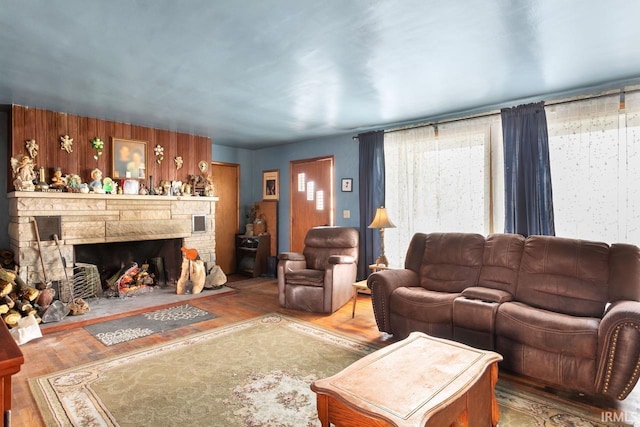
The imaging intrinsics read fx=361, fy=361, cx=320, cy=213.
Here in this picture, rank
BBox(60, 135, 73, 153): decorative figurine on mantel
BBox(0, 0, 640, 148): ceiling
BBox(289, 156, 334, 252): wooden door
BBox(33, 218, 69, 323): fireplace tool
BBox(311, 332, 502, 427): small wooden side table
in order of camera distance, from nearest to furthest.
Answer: BBox(311, 332, 502, 427): small wooden side table → BBox(0, 0, 640, 148): ceiling → BBox(33, 218, 69, 323): fireplace tool → BBox(60, 135, 73, 153): decorative figurine on mantel → BBox(289, 156, 334, 252): wooden door

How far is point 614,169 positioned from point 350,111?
8.52ft

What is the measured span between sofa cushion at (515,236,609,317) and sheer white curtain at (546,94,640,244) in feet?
1.97

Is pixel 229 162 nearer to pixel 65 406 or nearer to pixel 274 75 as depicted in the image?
pixel 274 75

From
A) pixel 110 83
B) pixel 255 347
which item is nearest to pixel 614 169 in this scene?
pixel 255 347

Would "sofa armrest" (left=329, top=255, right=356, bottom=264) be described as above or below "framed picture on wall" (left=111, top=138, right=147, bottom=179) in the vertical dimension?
below

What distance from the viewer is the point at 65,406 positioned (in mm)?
2215

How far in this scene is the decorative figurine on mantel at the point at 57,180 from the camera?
416cm

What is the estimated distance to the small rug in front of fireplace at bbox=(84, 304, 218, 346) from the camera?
346 centimetres

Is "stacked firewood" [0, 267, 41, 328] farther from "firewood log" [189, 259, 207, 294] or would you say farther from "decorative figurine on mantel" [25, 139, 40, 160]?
"firewood log" [189, 259, 207, 294]

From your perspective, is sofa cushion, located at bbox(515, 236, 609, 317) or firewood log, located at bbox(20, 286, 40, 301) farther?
firewood log, located at bbox(20, 286, 40, 301)

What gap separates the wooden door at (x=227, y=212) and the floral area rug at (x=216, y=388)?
3227 millimetres

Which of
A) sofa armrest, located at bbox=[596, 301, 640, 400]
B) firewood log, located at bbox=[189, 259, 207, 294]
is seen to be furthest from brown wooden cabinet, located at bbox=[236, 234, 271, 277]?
sofa armrest, located at bbox=[596, 301, 640, 400]

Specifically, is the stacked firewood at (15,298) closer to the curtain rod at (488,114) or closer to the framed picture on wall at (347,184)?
the framed picture on wall at (347,184)

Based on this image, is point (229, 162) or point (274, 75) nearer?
point (274, 75)
